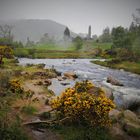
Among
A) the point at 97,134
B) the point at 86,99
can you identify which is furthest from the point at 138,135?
the point at 86,99

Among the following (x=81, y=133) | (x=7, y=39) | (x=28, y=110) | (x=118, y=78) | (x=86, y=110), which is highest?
(x=7, y=39)

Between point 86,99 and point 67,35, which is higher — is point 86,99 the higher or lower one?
the lower one

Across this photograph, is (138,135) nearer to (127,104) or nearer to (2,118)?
(127,104)

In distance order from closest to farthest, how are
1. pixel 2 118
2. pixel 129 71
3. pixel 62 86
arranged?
pixel 2 118, pixel 62 86, pixel 129 71

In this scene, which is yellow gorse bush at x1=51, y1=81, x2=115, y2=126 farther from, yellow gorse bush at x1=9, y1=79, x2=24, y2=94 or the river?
yellow gorse bush at x1=9, y1=79, x2=24, y2=94

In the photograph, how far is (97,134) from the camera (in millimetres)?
11086

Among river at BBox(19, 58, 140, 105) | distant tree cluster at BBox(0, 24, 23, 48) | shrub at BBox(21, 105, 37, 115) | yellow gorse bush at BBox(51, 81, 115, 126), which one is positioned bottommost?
river at BBox(19, 58, 140, 105)

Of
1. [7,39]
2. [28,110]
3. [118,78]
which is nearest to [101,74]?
[118,78]

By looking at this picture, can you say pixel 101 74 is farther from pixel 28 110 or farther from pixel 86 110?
pixel 86 110

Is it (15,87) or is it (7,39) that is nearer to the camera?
(15,87)

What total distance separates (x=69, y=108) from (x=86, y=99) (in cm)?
110

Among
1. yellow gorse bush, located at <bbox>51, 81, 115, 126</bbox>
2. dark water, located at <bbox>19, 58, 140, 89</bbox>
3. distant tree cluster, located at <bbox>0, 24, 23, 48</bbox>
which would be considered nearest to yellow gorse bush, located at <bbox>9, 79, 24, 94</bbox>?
yellow gorse bush, located at <bbox>51, 81, 115, 126</bbox>

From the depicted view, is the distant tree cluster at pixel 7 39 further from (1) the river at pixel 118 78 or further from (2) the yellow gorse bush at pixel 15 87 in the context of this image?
(2) the yellow gorse bush at pixel 15 87

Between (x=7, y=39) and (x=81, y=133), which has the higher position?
(x=7, y=39)
